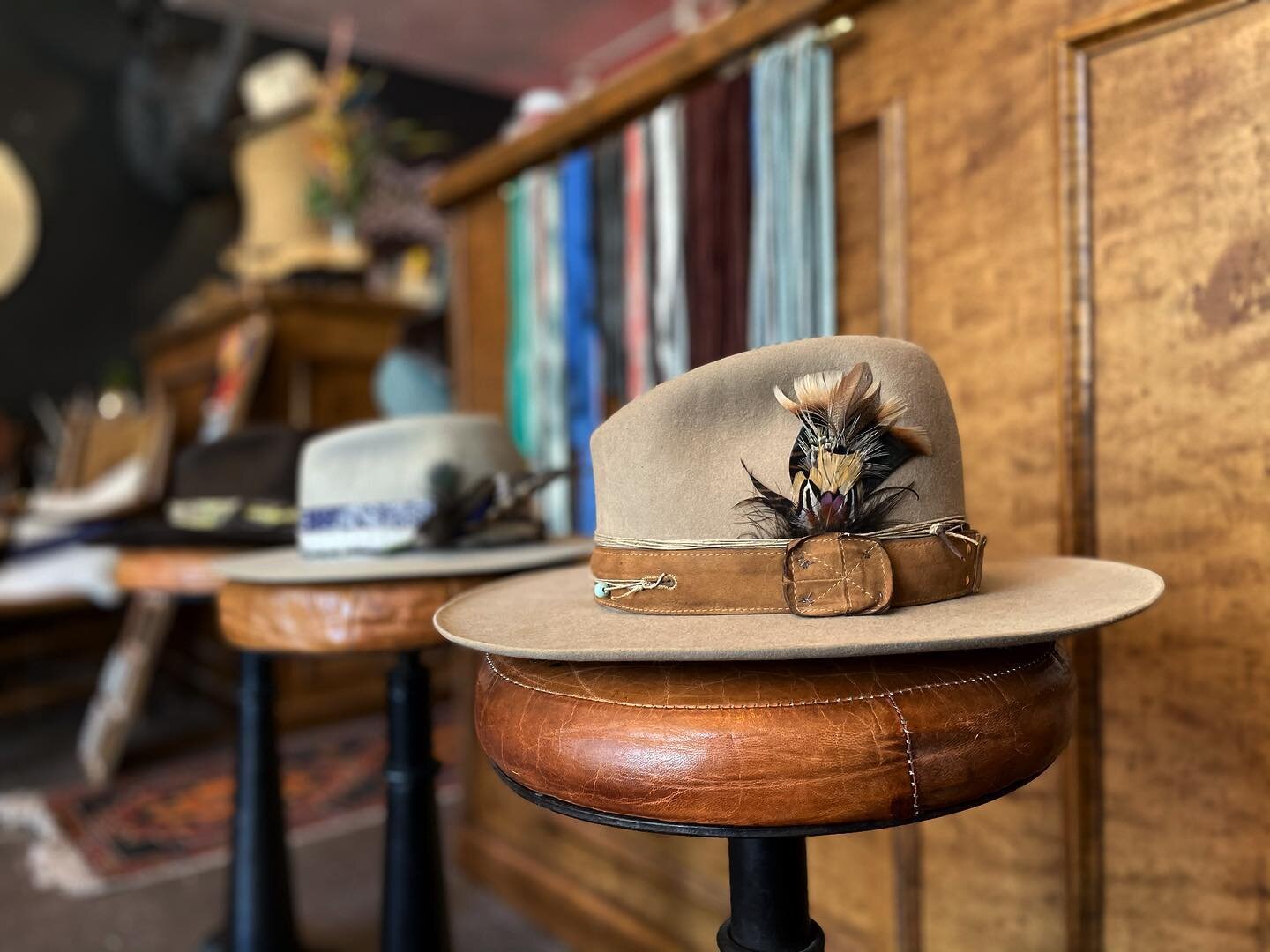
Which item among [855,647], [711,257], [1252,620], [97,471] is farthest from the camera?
[97,471]

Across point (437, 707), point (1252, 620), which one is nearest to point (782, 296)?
point (1252, 620)

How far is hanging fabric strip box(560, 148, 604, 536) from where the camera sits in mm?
1680

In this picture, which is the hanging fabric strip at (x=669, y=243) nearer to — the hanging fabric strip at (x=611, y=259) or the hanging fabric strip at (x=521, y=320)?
the hanging fabric strip at (x=611, y=259)

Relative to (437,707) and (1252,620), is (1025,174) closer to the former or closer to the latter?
(1252,620)

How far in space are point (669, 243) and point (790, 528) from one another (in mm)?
918

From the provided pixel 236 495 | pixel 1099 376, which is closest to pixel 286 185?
pixel 236 495

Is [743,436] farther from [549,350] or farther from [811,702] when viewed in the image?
[549,350]

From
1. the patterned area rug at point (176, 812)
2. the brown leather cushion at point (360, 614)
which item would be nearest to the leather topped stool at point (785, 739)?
the brown leather cushion at point (360, 614)

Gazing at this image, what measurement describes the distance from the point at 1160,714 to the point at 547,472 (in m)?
0.78

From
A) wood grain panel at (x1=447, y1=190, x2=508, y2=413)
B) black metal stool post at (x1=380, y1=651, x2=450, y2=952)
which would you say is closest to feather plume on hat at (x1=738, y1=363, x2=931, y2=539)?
black metal stool post at (x1=380, y1=651, x2=450, y2=952)

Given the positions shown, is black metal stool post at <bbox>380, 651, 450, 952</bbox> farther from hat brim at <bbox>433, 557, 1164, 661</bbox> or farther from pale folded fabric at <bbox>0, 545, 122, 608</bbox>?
pale folded fabric at <bbox>0, 545, 122, 608</bbox>

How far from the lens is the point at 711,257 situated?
4.66ft

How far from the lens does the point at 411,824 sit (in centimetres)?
124

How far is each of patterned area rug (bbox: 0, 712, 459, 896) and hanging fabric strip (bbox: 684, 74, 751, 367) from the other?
133cm
